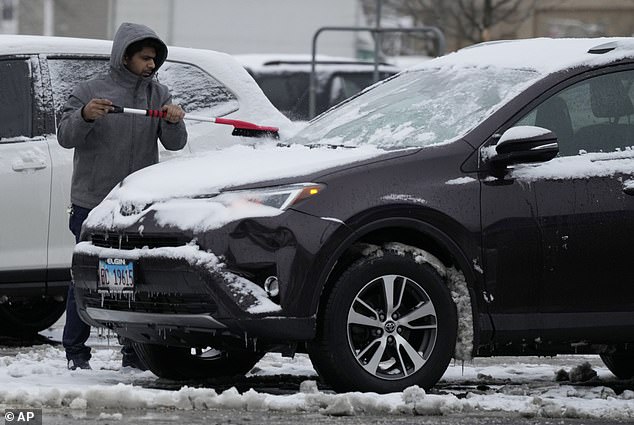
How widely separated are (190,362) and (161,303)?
1002 mm

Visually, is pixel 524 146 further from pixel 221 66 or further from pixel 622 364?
pixel 221 66

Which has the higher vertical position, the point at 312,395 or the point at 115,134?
the point at 115,134

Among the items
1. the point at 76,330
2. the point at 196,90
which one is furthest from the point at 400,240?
the point at 196,90

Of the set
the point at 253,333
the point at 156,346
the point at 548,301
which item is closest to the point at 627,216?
the point at 548,301

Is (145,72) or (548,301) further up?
(145,72)

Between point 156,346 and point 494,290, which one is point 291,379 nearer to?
point 156,346

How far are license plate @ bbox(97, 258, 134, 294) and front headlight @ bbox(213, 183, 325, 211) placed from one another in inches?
21.3

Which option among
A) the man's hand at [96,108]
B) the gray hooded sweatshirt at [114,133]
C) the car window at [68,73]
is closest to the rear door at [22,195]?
the car window at [68,73]

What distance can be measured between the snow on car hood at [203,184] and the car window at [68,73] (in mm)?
1838

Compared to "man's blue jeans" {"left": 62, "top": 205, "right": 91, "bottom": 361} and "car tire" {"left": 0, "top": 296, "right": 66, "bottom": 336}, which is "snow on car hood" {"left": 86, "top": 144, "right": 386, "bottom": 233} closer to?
"man's blue jeans" {"left": 62, "top": 205, "right": 91, "bottom": 361}

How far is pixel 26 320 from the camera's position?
1052 cm

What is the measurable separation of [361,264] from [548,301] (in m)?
0.92

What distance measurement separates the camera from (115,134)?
871cm

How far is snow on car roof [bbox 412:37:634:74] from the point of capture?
8031mm
